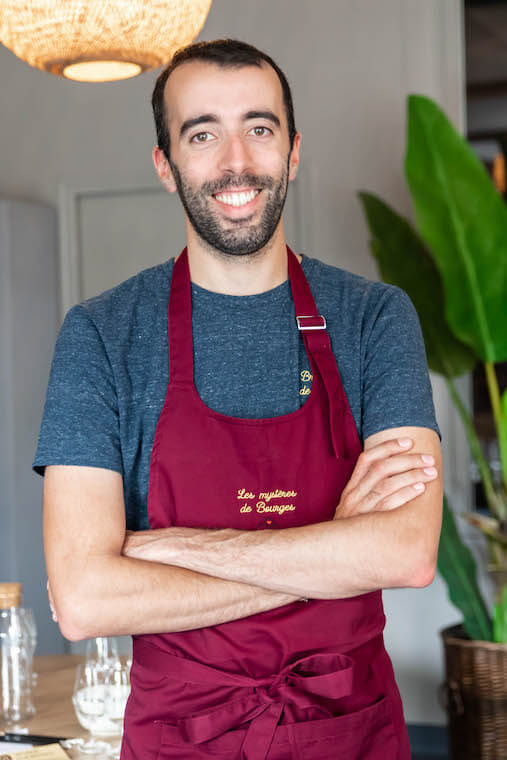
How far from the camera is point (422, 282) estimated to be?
12.1ft

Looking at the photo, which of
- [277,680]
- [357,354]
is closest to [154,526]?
[277,680]

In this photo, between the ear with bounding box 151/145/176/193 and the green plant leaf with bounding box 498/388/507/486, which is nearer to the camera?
the ear with bounding box 151/145/176/193

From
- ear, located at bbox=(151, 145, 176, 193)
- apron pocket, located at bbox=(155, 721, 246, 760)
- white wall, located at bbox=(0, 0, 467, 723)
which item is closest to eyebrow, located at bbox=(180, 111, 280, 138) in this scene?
ear, located at bbox=(151, 145, 176, 193)

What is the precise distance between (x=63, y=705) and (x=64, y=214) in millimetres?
2970

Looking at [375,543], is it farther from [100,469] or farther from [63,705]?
[63,705]

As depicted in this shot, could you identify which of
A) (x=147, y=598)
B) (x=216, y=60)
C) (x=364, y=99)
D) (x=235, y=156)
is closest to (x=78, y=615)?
(x=147, y=598)

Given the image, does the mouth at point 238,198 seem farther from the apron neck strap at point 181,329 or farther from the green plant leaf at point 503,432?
the green plant leaf at point 503,432

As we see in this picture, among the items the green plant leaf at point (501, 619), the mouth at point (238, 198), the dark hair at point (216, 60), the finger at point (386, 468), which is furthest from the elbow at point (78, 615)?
the green plant leaf at point (501, 619)

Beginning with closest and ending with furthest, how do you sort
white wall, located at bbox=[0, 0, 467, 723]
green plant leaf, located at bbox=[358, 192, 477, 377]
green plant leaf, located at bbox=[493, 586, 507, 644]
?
green plant leaf, located at bbox=[493, 586, 507, 644] < green plant leaf, located at bbox=[358, 192, 477, 377] < white wall, located at bbox=[0, 0, 467, 723]

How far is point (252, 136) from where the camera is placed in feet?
5.62

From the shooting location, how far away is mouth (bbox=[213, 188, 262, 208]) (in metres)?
1.67

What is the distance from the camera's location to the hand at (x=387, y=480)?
1.63 m

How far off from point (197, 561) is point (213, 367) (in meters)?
0.33

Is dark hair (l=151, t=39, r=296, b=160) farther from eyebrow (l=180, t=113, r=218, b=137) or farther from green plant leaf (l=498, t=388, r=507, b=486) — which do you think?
green plant leaf (l=498, t=388, r=507, b=486)
